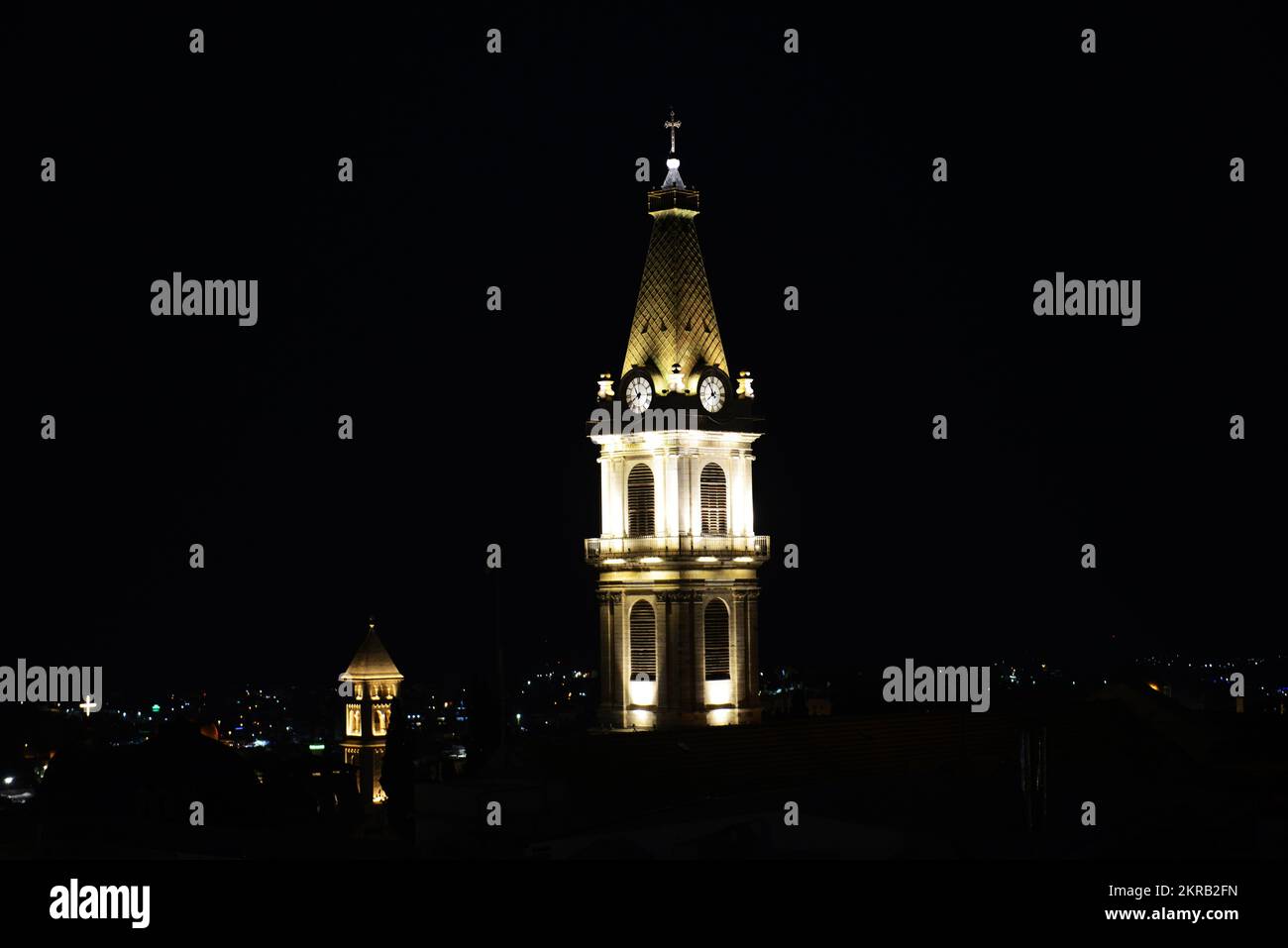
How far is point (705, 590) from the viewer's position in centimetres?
7944

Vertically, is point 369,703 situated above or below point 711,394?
below

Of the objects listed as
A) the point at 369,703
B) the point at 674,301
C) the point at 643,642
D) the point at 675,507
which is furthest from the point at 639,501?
the point at 369,703

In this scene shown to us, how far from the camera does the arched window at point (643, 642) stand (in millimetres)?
79812

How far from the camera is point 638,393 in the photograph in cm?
7906

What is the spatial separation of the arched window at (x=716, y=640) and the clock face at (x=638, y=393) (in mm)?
6175

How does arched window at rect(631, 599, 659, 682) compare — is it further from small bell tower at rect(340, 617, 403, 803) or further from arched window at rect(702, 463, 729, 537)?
small bell tower at rect(340, 617, 403, 803)

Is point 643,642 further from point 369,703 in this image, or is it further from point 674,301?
point 369,703

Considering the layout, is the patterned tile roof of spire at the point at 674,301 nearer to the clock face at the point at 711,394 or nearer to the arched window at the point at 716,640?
the clock face at the point at 711,394

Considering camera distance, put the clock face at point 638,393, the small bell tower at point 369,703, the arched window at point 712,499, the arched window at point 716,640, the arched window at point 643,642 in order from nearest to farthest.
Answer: the clock face at point 638,393
the arched window at point 712,499
the arched window at point 643,642
the arched window at point 716,640
the small bell tower at point 369,703

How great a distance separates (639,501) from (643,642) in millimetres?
4201

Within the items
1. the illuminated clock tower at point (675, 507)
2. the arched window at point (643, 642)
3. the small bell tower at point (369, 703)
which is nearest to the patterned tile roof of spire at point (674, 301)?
the illuminated clock tower at point (675, 507)

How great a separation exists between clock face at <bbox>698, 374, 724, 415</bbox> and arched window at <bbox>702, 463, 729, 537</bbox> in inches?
68.2
